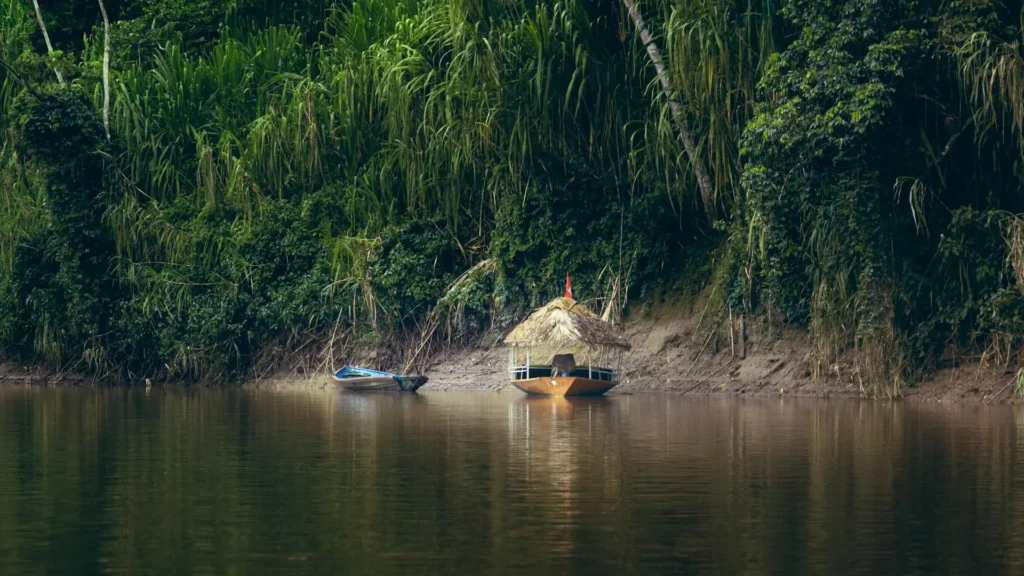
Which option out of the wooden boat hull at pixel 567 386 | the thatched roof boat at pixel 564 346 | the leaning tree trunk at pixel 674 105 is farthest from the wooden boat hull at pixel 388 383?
the leaning tree trunk at pixel 674 105

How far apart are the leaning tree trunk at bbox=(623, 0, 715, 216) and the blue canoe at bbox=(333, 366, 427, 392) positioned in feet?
23.1

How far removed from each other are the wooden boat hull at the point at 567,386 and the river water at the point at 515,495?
6.59 meters

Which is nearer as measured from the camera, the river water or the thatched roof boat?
the river water

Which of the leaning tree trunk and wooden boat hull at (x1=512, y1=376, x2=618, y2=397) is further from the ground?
the leaning tree trunk

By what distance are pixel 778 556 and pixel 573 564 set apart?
1.28 meters

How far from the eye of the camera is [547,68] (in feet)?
92.2

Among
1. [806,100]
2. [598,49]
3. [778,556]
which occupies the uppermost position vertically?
[598,49]

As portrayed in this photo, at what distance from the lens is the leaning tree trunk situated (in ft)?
88.0

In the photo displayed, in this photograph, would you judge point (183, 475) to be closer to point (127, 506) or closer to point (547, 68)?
point (127, 506)

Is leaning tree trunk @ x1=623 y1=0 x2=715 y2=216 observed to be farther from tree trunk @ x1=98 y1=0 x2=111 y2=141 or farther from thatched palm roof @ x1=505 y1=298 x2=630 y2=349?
tree trunk @ x1=98 y1=0 x2=111 y2=141

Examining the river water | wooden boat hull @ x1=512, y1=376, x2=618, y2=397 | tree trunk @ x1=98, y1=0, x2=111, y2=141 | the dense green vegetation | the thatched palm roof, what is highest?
tree trunk @ x1=98, y1=0, x2=111, y2=141

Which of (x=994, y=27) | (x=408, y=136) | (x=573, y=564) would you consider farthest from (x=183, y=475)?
(x=408, y=136)

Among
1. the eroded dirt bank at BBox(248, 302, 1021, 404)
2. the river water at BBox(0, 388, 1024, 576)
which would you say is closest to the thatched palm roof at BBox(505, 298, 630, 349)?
the eroded dirt bank at BBox(248, 302, 1021, 404)

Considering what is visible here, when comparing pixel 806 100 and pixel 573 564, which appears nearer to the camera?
pixel 573 564
